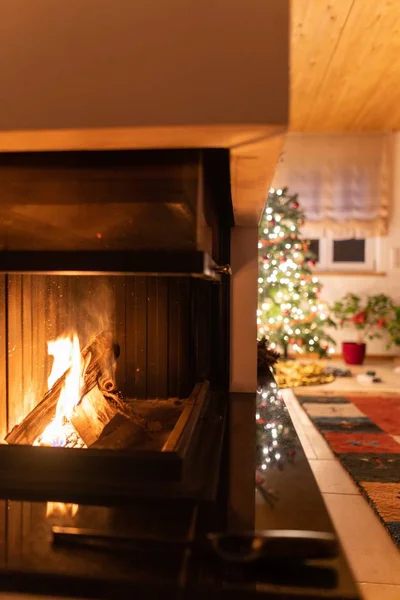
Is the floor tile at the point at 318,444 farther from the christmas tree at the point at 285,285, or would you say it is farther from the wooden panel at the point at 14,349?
the christmas tree at the point at 285,285

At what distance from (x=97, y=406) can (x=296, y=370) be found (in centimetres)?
302

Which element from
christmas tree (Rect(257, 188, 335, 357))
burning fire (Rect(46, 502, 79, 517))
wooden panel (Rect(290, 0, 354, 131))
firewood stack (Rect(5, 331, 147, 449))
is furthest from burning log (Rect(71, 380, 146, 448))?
christmas tree (Rect(257, 188, 335, 357))

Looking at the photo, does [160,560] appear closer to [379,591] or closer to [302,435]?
[379,591]

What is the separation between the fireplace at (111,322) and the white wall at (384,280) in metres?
3.59

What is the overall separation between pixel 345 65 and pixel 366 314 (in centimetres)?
230

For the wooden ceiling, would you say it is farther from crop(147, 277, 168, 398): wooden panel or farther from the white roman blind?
crop(147, 277, 168, 398): wooden panel

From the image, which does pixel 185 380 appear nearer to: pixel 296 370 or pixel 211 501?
pixel 211 501

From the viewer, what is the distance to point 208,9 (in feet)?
2.64

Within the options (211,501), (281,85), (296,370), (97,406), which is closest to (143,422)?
(97,406)

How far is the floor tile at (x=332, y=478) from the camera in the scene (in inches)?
73.8

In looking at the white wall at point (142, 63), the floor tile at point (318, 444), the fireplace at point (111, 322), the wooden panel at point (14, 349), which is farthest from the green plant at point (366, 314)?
the white wall at point (142, 63)

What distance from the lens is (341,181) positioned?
16.4 feet

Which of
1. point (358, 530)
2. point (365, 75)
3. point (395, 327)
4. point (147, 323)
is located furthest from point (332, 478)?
point (395, 327)

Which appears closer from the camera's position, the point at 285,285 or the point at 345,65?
the point at 345,65
